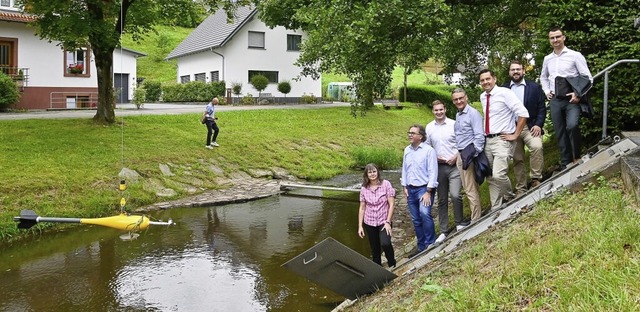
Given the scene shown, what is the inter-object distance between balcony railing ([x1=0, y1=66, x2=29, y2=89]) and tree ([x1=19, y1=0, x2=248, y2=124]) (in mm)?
10742

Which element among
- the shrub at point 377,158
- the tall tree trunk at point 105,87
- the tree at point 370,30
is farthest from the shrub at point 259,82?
the tree at point 370,30

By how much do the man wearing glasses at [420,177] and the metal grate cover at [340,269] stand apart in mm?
1209

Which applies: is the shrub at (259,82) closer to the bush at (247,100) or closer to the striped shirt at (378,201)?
the bush at (247,100)

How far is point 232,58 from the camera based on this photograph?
127 feet

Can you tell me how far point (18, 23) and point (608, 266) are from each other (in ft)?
102

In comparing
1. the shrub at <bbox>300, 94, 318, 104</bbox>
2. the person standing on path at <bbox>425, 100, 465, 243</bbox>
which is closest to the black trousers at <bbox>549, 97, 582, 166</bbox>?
the person standing on path at <bbox>425, 100, 465, 243</bbox>

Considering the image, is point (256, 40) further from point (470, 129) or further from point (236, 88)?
point (470, 129)

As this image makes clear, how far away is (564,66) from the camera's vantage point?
312 inches

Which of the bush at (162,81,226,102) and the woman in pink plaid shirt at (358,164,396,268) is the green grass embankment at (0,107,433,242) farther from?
the bush at (162,81,226,102)

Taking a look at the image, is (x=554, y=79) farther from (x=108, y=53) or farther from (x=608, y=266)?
(x=108, y=53)

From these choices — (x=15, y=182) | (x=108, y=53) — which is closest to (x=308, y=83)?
(x=108, y=53)

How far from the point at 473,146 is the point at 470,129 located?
0.23 m

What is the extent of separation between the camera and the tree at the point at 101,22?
17328 mm

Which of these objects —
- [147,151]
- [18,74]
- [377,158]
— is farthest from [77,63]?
[377,158]
